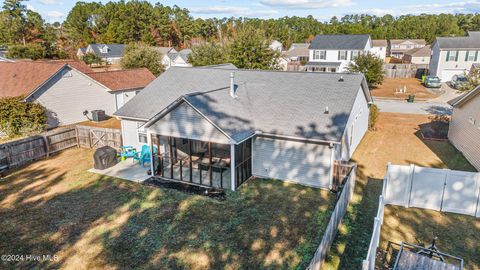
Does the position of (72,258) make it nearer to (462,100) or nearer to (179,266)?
(179,266)

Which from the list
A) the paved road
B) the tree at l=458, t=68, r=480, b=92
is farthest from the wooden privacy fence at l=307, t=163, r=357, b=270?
the paved road

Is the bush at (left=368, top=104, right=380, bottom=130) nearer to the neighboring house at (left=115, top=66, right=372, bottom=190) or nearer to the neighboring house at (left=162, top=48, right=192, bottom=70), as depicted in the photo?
the neighboring house at (left=115, top=66, right=372, bottom=190)

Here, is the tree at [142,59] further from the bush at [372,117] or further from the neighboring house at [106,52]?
the neighboring house at [106,52]

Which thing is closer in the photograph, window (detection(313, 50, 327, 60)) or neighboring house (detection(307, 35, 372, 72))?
neighboring house (detection(307, 35, 372, 72))

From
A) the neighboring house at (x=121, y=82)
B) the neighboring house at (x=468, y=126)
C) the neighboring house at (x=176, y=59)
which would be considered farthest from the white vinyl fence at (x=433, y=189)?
the neighboring house at (x=176, y=59)

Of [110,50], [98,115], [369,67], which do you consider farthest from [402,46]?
[98,115]

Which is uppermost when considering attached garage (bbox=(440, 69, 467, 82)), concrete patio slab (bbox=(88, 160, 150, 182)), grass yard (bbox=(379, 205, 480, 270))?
attached garage (bbox=(440, 69, 467, 82))

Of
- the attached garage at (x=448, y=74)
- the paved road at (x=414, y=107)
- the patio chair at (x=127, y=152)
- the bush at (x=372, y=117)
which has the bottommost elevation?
the paved road at (x=414, y=107)
